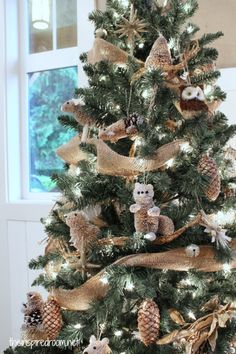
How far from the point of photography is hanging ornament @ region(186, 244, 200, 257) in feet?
2.34

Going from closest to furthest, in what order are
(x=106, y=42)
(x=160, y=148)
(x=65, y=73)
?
(x=160, y=148), (x=106, y=42), (x=65, y=73)

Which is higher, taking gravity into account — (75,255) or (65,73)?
(65,73)

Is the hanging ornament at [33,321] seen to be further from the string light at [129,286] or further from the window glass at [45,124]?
the window glass at [45,124]

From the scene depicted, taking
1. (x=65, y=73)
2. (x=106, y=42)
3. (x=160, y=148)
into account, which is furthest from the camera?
(x=65, y=73)

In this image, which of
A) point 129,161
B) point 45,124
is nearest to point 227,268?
point 129,161

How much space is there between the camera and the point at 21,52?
1749mm

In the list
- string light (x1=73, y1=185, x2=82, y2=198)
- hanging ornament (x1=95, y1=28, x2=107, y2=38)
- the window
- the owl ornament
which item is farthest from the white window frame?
the owl ornament

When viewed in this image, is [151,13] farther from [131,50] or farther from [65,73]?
[65,73]

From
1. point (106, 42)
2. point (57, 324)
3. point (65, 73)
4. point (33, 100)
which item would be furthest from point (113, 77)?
point (33, 100)

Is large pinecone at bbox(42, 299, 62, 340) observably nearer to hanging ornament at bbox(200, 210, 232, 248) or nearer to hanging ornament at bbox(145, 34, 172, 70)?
hanging ornament at bbox(200, 210, 232, 248)

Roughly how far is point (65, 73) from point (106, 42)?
895mm

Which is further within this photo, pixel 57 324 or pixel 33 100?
pixel 33 100

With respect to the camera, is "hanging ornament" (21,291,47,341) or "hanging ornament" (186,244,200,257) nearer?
"hanging ornament" (186,244,200,257)

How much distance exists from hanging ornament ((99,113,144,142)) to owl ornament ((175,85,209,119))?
98 mm
